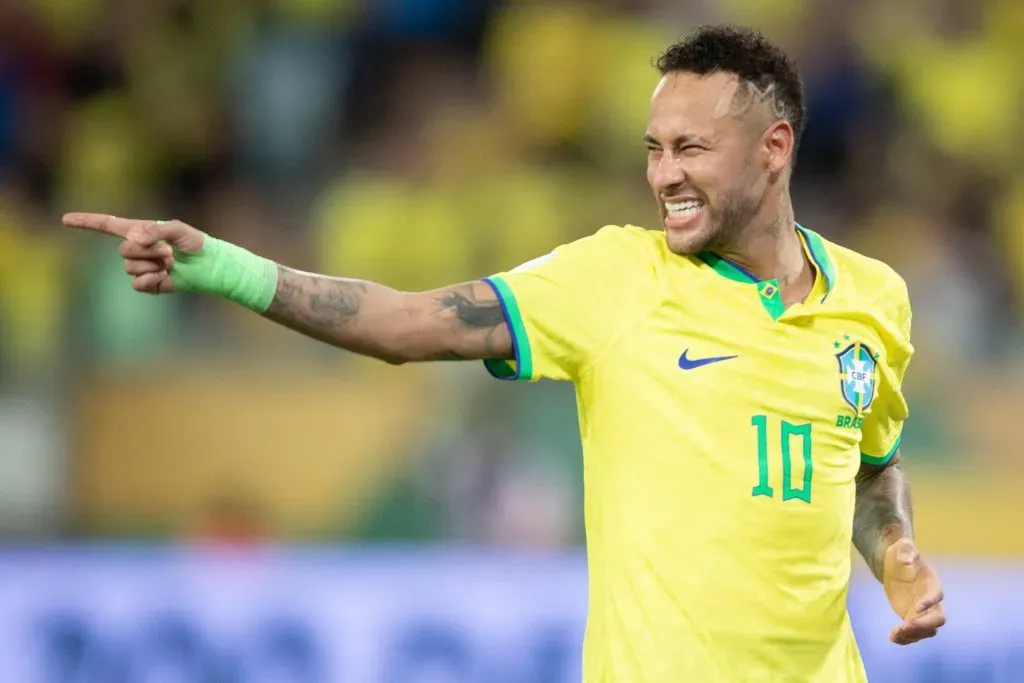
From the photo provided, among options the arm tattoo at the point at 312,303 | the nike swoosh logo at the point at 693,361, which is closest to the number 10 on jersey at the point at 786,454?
the nike swoosh logo at the point at 693,361

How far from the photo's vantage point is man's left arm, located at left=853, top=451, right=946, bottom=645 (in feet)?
11.3

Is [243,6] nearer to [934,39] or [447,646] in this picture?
[934,39]

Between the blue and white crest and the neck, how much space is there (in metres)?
0.22

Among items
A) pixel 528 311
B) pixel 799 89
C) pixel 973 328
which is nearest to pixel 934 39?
pixel 973 328

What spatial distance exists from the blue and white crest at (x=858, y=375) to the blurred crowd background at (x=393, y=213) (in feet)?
13.1

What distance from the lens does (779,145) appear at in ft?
12.1

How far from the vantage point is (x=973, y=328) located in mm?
8320

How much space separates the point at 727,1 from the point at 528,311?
22.8 ft

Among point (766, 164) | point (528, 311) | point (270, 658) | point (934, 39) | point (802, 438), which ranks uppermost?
point (934, 39)

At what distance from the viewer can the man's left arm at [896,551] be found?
346 centimetres

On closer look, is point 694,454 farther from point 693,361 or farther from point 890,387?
point 890,387

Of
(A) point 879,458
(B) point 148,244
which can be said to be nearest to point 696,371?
(A) point 879,458

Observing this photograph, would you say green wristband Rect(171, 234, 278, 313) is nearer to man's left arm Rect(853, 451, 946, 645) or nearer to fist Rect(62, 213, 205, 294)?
fist Rect(62, 213, 205, 294)

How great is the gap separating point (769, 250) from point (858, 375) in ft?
1.16
